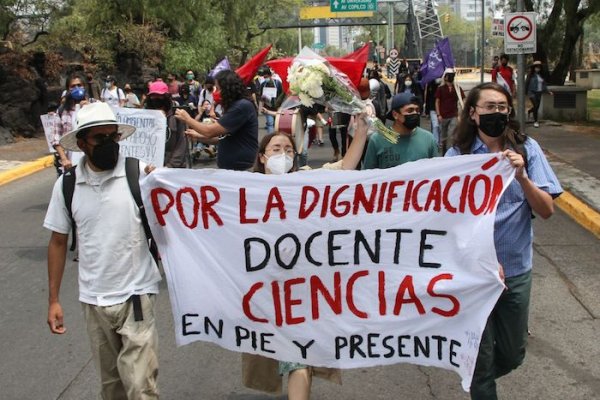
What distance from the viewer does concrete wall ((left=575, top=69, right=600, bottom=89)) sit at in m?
44.8

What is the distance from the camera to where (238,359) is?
484cm

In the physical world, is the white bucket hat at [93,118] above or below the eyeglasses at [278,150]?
above

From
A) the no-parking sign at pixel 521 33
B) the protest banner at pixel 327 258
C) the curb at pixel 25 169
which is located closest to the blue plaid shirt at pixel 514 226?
the protest banner at pixel 327 258

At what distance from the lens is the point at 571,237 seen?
8.06m

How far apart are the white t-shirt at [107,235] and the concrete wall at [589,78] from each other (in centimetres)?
4517

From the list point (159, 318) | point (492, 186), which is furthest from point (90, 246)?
point (159, 318)

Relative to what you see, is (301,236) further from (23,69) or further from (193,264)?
A: (23,69)

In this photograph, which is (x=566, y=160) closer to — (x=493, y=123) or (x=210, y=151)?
(x=210, y=151)

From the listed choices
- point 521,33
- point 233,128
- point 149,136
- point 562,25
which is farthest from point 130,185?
point 562,25

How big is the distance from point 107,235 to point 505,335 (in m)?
1.87

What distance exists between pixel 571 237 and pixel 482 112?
5.11 metres

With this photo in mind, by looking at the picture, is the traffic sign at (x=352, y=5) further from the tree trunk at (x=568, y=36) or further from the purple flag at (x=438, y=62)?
the purple flag at (x=438, y=62)

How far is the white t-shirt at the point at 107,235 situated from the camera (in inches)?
131

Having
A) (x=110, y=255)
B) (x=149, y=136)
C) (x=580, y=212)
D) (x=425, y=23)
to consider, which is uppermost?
(x=425, y=23)
